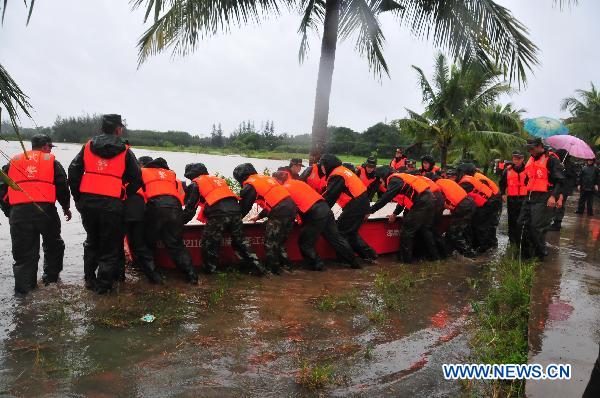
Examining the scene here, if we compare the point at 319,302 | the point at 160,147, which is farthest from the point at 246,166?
the point at 160,147

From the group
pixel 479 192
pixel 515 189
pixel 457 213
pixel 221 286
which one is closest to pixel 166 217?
pixel 221 286

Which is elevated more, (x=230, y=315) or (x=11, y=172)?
(x=11, y=172)

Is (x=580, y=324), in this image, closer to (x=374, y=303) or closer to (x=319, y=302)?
(x=374, y=303)

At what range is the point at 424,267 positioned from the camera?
761 centimetres

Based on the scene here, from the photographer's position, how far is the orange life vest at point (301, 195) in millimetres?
7008

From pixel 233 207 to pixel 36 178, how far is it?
2.32 m

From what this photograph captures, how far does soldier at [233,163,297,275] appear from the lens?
6695 mm

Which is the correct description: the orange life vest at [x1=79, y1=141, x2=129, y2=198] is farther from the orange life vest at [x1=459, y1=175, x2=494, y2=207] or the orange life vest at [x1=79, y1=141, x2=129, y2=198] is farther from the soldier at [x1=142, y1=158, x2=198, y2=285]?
the orange life vest at [x1=459, y1=175, x2=494, y2=207]

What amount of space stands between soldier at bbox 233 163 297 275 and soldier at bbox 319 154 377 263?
918 millimetres

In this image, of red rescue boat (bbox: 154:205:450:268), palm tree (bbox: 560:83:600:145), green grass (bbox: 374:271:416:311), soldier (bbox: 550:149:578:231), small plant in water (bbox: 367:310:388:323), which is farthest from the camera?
palm tree (bbox: 560:83:600:145)

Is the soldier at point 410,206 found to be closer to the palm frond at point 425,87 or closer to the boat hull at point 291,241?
the boat hull at point 291,241

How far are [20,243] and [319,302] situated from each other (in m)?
3.44

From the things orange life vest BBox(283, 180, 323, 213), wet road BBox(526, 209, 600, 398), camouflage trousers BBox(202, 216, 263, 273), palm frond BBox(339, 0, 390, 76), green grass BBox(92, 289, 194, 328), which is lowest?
green grass BBox(92, 289, 194, 328)

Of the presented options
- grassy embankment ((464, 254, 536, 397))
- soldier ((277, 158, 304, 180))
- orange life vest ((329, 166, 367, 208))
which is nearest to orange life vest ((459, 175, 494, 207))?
grassy embankment ((464, 254, 536, 397))
